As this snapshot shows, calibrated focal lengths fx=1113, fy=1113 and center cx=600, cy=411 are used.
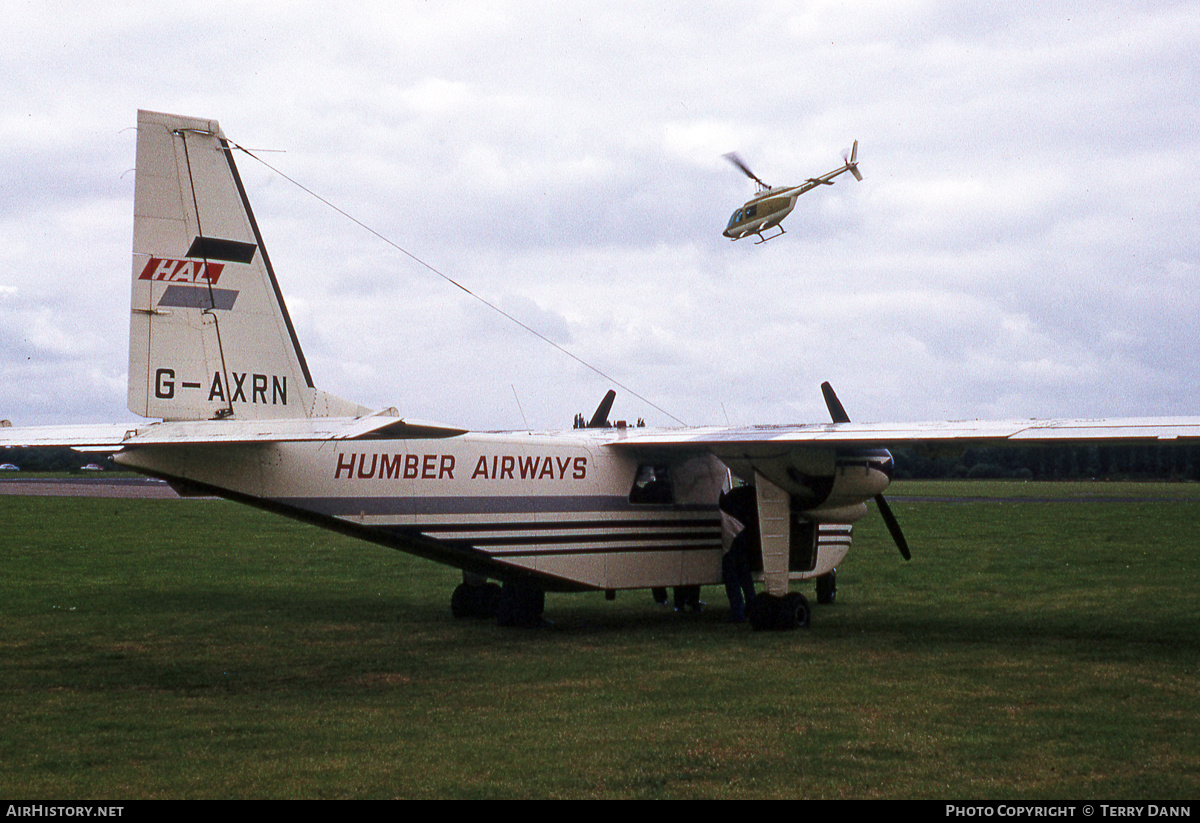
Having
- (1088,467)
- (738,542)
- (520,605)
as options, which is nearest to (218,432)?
(520,605)

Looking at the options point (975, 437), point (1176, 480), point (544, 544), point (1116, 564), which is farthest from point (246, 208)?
point (1176, 480)

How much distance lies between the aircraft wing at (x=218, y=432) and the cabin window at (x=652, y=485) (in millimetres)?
6773

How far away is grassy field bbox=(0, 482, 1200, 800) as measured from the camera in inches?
314

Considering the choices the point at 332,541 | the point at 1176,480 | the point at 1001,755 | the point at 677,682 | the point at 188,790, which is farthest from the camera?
the point at 1176,480

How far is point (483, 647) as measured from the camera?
567 inches

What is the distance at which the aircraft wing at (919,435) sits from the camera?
13.0 meters

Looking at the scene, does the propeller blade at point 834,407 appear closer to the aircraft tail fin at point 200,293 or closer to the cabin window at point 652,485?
the cabin window at point 652,485

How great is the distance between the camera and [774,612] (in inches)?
616

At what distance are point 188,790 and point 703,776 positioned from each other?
140 inches

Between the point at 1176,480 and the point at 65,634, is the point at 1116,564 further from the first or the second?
the point at 1176,480

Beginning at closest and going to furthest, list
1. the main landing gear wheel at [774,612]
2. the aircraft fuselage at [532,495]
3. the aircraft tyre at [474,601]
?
the aircraft fuselage at [532,495] → the main landing gear wheel at [774,612] → the aircraft tyre at [474,601]

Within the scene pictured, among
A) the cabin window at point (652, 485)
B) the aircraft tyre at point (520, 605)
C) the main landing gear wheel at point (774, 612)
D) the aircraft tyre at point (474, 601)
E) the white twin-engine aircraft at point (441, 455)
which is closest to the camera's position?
the white twin-engine aircraft at point (441, 455)

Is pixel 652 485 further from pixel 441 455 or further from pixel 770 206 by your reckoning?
pixel 770 206

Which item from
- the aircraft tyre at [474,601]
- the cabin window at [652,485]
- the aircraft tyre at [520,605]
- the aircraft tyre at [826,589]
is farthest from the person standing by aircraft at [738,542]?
the aircraft tyre at [474,601]
